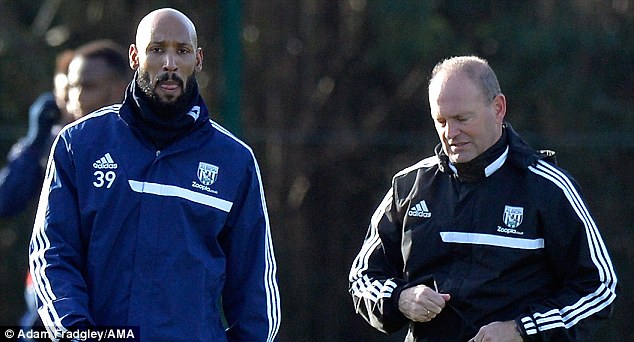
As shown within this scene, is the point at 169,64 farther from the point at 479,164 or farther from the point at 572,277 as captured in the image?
the point at 572,277

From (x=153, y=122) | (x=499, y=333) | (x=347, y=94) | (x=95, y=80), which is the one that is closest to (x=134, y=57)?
(x=153, y=122)

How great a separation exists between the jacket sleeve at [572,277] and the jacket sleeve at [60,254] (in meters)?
1.55

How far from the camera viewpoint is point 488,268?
13.7 feet

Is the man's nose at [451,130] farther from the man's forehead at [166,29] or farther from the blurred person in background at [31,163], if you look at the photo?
the blurred person in background at [31,163]

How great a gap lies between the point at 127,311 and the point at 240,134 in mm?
3271

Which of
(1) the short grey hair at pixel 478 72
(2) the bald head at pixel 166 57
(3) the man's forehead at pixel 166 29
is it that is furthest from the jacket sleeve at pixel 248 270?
(1) the short grey hair at pixel 478 72

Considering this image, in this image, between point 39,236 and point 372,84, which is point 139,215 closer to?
point 39,236

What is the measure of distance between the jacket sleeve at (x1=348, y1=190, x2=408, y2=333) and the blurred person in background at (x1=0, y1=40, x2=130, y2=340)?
5.85 ft

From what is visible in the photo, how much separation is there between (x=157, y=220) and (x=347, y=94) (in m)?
4.03

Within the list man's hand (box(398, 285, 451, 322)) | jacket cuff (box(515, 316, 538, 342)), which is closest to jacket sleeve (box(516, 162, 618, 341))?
jacket cuff (box(515, 316, 538, 342))

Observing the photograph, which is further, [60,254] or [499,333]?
[499,333]

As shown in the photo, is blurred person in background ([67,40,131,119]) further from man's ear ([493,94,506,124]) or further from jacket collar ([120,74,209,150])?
man's ear ([493,94,506,124])

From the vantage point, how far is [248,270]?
4.15 m

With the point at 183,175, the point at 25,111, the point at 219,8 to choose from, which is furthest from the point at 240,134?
the point at 183,175
